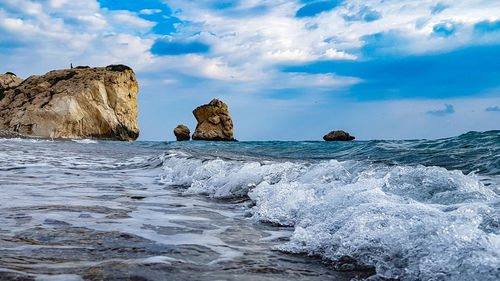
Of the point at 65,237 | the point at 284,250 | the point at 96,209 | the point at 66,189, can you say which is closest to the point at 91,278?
the point at 65,237

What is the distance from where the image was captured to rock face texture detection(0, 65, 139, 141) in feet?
163

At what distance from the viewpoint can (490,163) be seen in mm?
7559

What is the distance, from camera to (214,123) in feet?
228

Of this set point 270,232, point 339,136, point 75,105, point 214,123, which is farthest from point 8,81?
point 270,232

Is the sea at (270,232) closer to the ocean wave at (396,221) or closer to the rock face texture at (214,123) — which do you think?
the ocean wave at (396,221)

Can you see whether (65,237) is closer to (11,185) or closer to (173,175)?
(11,185)

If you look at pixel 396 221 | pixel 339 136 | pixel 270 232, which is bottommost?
pixel 270 232

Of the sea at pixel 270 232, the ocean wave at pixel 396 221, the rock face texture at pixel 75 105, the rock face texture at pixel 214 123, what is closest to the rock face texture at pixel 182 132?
the rock face texture at pixel 214 123

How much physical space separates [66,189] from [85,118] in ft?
167

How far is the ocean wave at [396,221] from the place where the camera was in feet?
6.35

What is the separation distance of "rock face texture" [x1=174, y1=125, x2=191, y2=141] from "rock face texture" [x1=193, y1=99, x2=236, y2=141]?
1950mm

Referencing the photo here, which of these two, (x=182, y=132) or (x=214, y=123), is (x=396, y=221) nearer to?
(x=214, y=123)

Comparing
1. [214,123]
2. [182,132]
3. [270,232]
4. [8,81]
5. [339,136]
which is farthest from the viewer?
[182,132]

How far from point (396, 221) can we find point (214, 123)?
2659 inches
